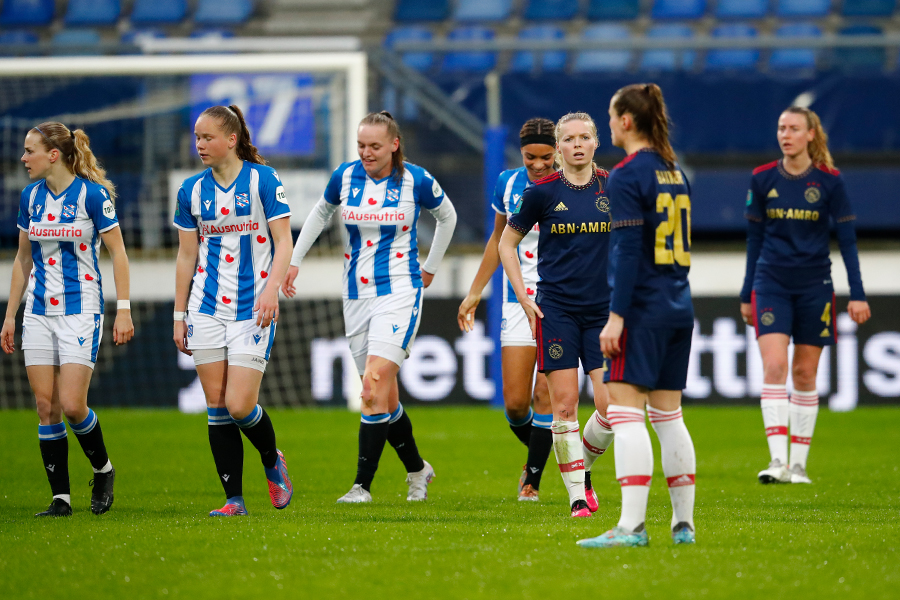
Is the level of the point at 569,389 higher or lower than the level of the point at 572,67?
lower

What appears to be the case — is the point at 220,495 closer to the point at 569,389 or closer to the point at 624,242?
the point at 569,389

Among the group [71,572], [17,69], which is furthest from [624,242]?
[17,69]

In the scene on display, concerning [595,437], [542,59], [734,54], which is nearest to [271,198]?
[595,437]

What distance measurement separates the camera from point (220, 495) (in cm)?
670

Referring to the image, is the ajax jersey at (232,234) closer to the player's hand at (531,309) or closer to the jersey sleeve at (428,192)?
the jersey sleeve at (428,192)

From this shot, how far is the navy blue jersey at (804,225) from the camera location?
7.20 metres

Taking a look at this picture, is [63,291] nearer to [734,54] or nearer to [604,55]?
[604,55]

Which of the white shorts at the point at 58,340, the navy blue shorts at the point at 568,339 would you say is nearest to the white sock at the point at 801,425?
the navy blue shorts at the point at 568,339

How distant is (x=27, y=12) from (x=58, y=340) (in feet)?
47.3

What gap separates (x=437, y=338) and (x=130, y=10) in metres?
9.69

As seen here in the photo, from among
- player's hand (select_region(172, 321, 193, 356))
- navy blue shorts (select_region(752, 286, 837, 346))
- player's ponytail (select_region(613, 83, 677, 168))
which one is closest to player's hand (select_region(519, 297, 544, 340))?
player's ponytail (select_region(613, 83, 677, 168))

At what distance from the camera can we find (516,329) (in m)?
6.27

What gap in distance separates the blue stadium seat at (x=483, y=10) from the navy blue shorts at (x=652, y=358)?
1456 centimetres

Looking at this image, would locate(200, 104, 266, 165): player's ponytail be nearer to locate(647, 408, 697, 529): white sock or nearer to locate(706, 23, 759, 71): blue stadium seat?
locate(647, 408, 697, 529): white sock
